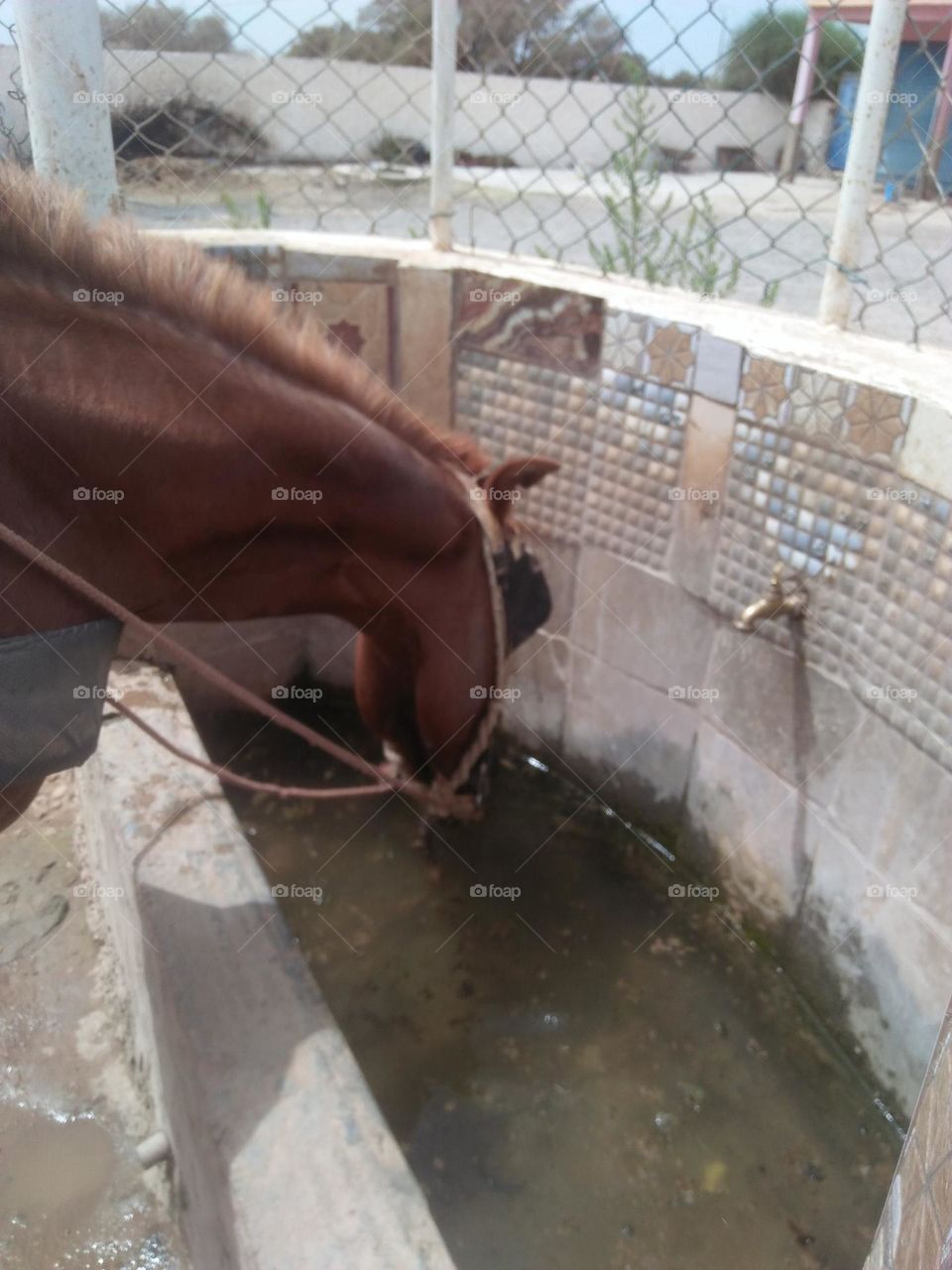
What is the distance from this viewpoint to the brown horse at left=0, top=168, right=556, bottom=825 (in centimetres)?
148

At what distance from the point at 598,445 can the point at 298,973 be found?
6.05ft

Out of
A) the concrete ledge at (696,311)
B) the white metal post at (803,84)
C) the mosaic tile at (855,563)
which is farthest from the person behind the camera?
the white metal post at (803,84)

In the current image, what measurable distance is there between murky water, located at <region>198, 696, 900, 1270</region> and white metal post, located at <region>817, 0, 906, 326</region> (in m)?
1.77

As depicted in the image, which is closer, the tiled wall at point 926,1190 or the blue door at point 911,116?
the tiled wall at point 926,1190

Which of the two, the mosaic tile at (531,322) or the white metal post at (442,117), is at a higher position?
the white metal post at (442,117)

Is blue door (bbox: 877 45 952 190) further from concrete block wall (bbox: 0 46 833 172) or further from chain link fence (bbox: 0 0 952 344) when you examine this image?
concrete block wall (bbox: 0 46 833 172)

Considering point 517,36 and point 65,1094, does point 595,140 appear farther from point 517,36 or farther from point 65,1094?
point 65,1094

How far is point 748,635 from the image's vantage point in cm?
254

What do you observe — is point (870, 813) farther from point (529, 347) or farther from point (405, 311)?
point (405, 311)

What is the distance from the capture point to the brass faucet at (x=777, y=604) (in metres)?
2.32

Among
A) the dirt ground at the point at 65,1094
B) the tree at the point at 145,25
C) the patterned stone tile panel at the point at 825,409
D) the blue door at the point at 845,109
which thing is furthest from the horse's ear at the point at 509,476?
the tree at the point at 145,25

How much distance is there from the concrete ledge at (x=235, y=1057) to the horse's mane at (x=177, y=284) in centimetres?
103

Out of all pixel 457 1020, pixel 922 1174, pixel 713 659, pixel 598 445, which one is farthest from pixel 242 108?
pixel 922 1174

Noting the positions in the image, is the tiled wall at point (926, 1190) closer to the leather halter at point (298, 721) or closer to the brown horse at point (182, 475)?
the leather halter at point (298, 721)
